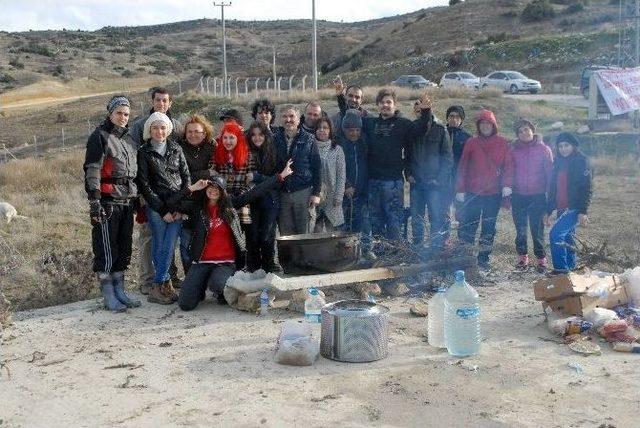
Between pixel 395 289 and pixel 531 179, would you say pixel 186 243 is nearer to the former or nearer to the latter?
pixel 395 289

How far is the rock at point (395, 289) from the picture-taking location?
7055mm

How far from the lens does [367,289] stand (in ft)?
22.9

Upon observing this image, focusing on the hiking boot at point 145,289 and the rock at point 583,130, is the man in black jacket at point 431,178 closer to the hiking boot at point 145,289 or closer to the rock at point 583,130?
the hiking boot at point 145,289

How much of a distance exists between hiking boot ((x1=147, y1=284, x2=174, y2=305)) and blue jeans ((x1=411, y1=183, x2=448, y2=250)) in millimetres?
2710

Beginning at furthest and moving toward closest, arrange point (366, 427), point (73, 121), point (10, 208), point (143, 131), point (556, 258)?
1. point (73, 121)
2. point (10, 208)
3. point (556, 258)
4. point (143, 131)
5. point (366, 427)

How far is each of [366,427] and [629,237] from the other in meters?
Answer: 6.86

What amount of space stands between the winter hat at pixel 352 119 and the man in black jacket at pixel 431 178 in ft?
2.08

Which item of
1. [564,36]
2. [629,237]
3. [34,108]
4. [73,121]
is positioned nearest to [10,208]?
[629,237]

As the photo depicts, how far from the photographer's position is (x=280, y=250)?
697 centimetres

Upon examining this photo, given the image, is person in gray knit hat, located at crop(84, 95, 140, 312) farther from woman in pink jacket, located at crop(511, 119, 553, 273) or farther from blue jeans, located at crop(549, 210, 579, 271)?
blue jeans, located at crop(549, 210, 579, 271)

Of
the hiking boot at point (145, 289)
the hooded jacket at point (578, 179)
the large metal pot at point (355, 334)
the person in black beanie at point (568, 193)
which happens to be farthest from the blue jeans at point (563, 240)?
the hiking boot at point (145, 289)

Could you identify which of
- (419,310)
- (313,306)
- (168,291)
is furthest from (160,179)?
(419,310)

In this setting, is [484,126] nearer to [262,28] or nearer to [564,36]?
[564,36]

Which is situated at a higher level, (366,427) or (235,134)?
(235,134)
